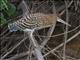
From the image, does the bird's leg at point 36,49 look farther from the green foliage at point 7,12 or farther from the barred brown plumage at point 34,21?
the green foliage at point 7,12

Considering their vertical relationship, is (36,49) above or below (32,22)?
below

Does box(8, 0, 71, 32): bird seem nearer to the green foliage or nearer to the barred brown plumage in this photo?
the barred brown plumage

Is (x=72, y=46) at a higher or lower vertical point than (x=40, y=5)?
lower

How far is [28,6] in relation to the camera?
2.55 metres

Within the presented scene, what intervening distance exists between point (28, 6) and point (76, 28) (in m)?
0.42

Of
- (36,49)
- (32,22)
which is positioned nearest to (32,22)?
(32,22)

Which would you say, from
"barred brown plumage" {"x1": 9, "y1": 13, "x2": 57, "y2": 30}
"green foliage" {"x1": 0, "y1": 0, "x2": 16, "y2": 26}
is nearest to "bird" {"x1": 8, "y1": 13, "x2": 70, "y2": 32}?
"barred brown plumage" {"x1": 9, "y1": 13, "x2": 57, "y2": 30}

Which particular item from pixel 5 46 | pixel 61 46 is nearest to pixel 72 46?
pixel 61 46

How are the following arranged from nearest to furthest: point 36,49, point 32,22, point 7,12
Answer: point 36,49 → point 32,22 → point 7,12

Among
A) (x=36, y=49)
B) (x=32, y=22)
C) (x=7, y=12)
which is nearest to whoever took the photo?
(x=36, y=49)

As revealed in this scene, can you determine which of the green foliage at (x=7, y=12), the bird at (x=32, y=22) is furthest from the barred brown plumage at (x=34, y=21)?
the green foliage at (x=7, y=12)

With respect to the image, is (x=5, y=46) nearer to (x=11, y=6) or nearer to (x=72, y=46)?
(x=11, y=6)

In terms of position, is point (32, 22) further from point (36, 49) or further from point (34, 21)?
point (36, 49)

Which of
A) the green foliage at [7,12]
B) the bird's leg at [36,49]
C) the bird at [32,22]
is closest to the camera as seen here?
the bird's leg at [36,49]
